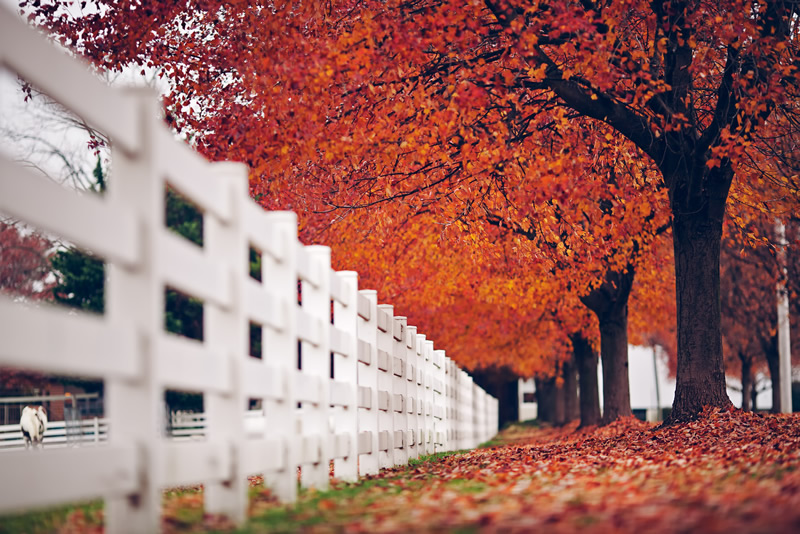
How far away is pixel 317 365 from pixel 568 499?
237 cm

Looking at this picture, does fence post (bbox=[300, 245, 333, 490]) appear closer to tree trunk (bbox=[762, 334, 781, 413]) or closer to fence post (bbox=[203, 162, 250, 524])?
fence post (bbox=[203, 162, 250, 524])

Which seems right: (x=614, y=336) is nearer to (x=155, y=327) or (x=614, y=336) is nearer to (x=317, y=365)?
(x=317, y=365)

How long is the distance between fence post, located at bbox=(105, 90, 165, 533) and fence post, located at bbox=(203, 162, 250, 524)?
77 centimetres

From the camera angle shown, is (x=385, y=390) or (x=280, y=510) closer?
(x=280, y=510)

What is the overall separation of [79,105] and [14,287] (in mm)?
40722


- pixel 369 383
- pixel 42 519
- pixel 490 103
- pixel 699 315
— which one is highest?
pixel 490 103

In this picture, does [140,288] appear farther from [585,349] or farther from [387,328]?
[585,349]

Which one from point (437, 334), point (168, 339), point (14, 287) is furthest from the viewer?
point (14, 287)

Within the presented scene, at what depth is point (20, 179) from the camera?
10.9ft

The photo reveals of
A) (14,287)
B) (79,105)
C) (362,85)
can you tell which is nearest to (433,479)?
(79,105)

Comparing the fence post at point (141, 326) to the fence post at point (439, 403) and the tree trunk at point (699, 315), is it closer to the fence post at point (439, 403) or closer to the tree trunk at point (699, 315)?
the tree trunk at point (699, 315)

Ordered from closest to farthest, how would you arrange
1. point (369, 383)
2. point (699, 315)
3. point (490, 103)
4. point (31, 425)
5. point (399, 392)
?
point (369, 383), point (399, 392), point (490, 103), point (699, 315), point (31, 425)

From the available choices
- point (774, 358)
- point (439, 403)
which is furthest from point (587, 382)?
point (439, 403)

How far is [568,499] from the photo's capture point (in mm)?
5227
